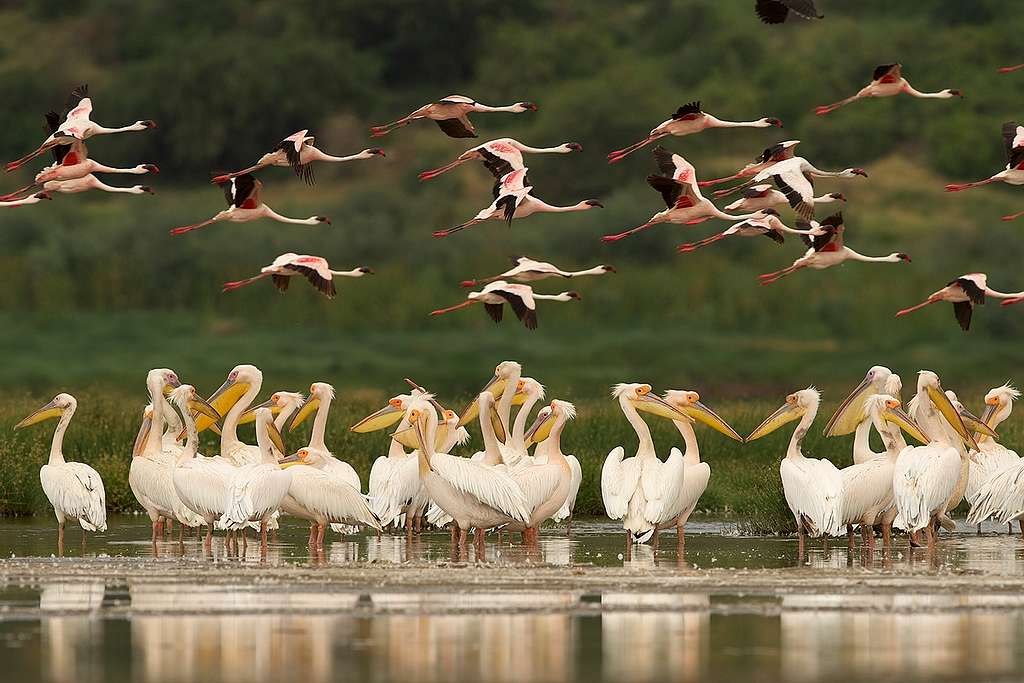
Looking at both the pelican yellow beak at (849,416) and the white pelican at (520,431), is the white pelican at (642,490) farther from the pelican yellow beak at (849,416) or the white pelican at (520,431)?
the pelican yellow beak at (849,416)

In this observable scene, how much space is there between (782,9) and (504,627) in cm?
615

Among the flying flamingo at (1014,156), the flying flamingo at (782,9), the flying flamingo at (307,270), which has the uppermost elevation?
the flying flamingo at (782,9)

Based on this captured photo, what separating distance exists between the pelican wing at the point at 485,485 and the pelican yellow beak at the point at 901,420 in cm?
302

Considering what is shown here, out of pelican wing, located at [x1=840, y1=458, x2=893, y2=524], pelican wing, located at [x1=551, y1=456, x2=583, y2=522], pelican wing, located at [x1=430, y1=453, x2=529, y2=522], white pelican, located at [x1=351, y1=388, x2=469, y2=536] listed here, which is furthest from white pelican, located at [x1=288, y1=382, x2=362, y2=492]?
pelican wing, located at [x1=840, y1=458, x2=893, y2=524]

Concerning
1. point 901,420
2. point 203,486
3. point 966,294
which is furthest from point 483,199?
point 203,486

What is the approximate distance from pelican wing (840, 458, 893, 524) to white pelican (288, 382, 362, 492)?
3438 mm

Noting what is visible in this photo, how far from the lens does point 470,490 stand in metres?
14.9

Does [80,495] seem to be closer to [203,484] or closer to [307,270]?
[203,484]

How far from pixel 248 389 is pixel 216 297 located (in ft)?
55.1

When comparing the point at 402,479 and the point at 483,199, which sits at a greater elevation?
the point at 483,199

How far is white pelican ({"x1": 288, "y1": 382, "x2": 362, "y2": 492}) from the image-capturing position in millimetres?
15891

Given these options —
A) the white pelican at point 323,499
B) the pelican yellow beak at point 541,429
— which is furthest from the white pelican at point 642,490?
the white pelican at point 323,499

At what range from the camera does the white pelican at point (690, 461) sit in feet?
51.3

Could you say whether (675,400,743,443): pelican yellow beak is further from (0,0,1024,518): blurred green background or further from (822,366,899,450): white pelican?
(0,0,1024,518): blurred green background
